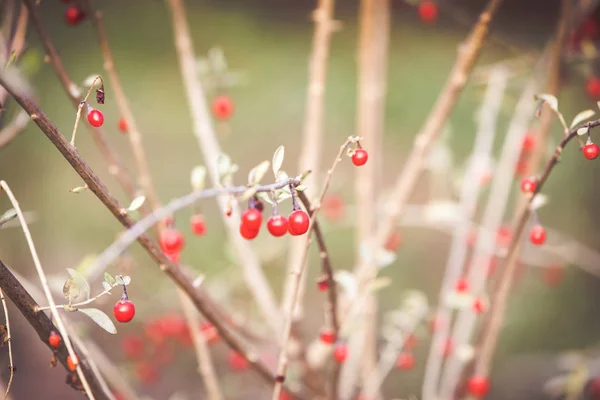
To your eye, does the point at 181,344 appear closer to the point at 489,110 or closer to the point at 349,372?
the point at 349,372

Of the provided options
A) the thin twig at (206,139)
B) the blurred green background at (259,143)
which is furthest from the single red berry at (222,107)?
the blurred green background at (259,143)

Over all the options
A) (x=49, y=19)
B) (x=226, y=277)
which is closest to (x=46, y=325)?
(x=226, y=277)

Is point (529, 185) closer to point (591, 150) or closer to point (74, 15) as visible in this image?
point (591, 150)

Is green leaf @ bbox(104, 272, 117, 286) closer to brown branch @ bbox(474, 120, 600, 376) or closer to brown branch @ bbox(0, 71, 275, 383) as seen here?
brown branch @ bbox(0, 71, 275, 383)

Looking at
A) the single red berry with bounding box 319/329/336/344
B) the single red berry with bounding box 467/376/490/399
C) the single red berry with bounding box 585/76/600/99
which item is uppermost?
the single red berry with bounding box 585/76/600/99

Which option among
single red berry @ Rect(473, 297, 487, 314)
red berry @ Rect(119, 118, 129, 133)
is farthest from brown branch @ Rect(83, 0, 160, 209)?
single red berry @ Rect(473, 297, 487, 314)

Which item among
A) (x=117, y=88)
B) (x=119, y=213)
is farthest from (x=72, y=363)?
(x=117, y=88)

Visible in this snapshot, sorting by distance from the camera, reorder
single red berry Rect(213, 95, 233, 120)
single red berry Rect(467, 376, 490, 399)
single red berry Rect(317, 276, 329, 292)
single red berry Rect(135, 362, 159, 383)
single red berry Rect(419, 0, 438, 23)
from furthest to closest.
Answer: single red berry Rect(135, 362, 159, 383) < single red berry Rect(419, 0, 438, 23) < single red berry Rect(213, 95, 233, 120) < single red berry Rect(467, 376, 490, 399) < single red berry Rect(317, 276, 329, 292)
